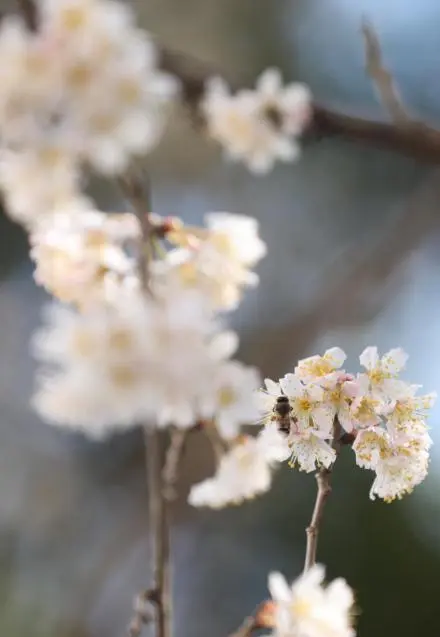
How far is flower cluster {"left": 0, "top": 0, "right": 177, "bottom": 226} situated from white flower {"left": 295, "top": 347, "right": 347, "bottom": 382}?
7.1 inches

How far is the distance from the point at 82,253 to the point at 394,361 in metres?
0.21

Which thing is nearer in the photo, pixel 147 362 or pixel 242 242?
pixel 147 362

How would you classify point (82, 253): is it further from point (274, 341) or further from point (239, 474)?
point (274, 341)

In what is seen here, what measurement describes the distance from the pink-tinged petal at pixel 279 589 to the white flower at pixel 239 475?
0.31ft

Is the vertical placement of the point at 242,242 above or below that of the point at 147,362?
above

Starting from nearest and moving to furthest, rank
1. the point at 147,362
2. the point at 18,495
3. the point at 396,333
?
the point at 147,362 → the point at 396,333 → the point at 18,495

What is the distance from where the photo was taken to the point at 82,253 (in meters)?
0.50

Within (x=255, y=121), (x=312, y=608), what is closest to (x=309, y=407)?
(x=312, y=608)

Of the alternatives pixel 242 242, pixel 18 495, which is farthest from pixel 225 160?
pixel 242 242

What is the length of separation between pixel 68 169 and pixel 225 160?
5.04ft

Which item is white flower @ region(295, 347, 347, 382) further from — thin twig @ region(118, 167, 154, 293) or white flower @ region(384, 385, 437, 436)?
thin twig @ region(118, 167, 154, 293)

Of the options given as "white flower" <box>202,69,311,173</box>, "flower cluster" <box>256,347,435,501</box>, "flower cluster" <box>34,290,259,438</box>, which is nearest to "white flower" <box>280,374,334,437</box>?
"flower cluster" <box>256,347,435,501</box>

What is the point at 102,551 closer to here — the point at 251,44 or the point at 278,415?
the point at 278,415

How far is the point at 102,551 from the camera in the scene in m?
1.20
